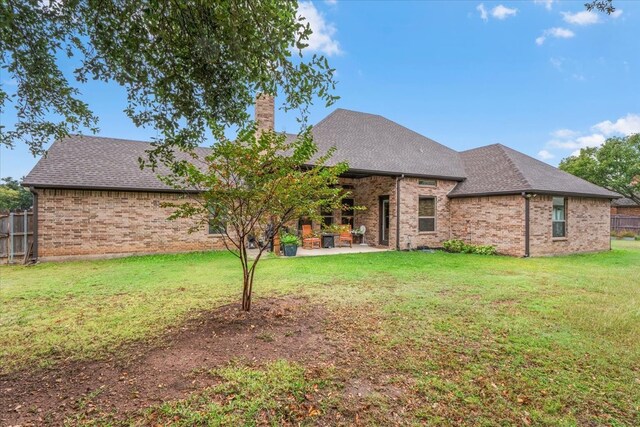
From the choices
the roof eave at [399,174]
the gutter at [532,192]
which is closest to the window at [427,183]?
the roof eave at [399,174]

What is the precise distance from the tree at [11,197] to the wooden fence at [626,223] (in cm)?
4704

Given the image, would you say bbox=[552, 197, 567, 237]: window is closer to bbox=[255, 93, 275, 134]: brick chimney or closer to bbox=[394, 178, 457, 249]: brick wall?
bbox=[394, 178, 457, 249]: brick wall

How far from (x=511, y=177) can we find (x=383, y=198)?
17.9 feet

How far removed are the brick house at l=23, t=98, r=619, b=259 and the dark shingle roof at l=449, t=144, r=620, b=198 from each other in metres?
0.06

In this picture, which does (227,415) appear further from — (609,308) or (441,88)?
(441,88)

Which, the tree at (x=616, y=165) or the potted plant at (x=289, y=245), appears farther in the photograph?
the tree at (x=616, y=165)

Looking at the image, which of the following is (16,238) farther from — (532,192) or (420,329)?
(532,192)

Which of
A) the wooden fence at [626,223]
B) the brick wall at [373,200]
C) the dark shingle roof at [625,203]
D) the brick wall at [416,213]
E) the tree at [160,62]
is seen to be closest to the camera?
the tree at [160,62]

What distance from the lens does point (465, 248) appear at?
1365 centimetres

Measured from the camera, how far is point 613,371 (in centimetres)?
327

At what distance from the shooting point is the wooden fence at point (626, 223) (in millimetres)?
23156

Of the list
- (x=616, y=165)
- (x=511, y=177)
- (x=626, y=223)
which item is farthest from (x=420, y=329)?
(x=616, y=165)

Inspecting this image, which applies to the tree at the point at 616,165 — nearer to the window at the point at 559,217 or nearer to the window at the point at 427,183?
the window at the point at 559,217

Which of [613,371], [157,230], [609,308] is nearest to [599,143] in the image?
[609,308]
